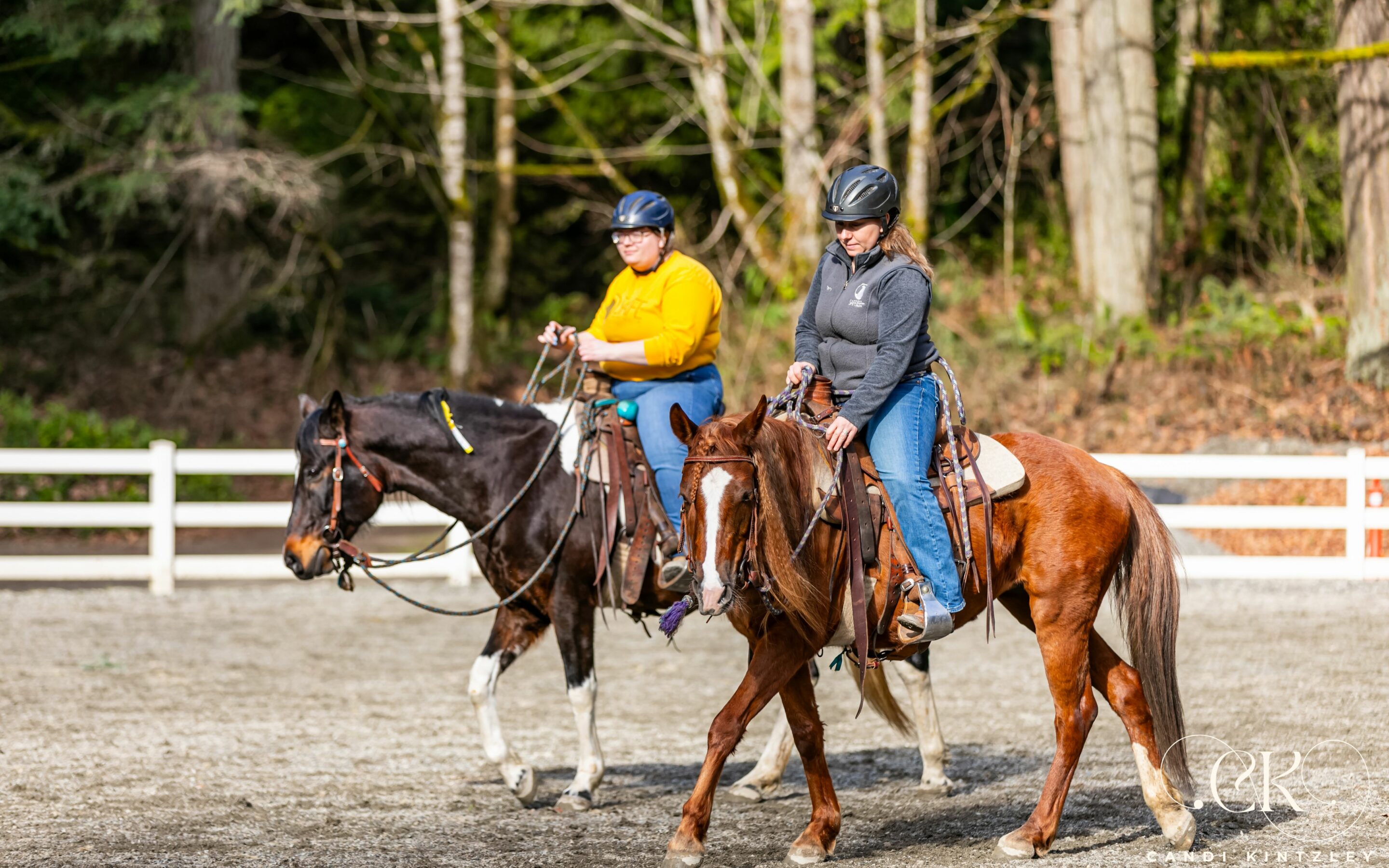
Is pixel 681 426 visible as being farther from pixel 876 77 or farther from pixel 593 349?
pixel 876 77

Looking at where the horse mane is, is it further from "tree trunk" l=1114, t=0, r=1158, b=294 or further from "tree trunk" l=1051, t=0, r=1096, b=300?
"tree trunk" l=1051, t=0, r=1096, b=300

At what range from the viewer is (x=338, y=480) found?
6.29 m

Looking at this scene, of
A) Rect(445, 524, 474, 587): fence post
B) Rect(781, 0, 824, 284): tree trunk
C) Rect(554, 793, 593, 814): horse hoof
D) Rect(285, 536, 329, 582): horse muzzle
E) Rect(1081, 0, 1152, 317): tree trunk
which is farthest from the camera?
Rect(1081, 0, 1152, 317): tree trunk

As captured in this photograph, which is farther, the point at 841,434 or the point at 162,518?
the point at 162,518

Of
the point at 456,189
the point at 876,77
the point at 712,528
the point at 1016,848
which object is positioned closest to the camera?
the point at 712,528

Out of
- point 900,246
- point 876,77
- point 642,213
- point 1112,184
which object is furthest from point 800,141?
point 900,246

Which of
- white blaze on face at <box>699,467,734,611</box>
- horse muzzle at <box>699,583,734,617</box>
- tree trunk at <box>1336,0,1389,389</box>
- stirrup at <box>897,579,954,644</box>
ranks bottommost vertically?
stirrup at <box>897,579,954,644</box>

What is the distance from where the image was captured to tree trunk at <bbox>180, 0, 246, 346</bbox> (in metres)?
20.8

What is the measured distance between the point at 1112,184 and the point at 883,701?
47.4 feet

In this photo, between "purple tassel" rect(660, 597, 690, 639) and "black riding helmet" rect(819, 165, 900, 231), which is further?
"black riding helmet" rect(819, 165, 900, 231)

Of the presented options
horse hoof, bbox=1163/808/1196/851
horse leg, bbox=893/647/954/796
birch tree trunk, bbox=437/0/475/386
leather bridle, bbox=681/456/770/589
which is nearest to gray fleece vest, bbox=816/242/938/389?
leather bridle, bbox=681/456/770/589

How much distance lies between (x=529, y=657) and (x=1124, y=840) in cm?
587

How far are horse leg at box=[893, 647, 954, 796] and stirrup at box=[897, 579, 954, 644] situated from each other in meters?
1.08

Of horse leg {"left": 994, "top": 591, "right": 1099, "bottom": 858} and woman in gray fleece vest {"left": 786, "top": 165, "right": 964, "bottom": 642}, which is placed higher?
woman in gray fleece vest {"left": 786, "top": 165, "right": 964, "bottom": 642}
